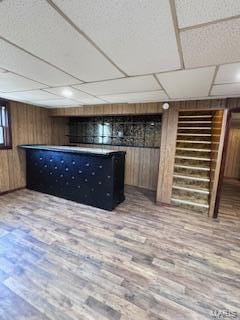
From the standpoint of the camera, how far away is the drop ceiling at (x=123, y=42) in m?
0.98

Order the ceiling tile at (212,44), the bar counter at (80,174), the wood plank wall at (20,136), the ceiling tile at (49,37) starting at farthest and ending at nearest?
the wood plank wall at (20,136) → the bar counter at (80,174) → the ceiling tile at (212,44) → the ceiling tile at (49,37)

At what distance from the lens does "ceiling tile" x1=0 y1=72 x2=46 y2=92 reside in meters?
2.23

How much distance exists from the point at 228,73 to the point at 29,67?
216 cm

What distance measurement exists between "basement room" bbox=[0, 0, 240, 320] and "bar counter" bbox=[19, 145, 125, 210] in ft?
0.09

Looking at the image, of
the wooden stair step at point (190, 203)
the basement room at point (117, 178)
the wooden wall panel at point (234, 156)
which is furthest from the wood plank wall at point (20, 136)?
the wooden wall panel at point (234, 156)

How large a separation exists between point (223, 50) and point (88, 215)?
117 inches

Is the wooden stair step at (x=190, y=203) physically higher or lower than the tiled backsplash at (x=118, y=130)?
lower

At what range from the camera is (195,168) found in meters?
3.88

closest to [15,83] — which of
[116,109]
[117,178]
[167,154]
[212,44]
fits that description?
[116,109]

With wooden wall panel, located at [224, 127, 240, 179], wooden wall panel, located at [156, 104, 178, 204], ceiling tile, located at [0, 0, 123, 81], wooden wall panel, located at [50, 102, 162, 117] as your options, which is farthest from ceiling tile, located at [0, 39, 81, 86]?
wooden wall panel, located at [224, 127, 240, 179]

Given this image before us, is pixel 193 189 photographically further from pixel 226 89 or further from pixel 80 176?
pixel 80 176

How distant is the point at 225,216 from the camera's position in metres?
3.39

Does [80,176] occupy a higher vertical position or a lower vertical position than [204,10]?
lower

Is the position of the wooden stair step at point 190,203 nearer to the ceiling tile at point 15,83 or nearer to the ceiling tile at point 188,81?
the ceiling tile at point 188,81
